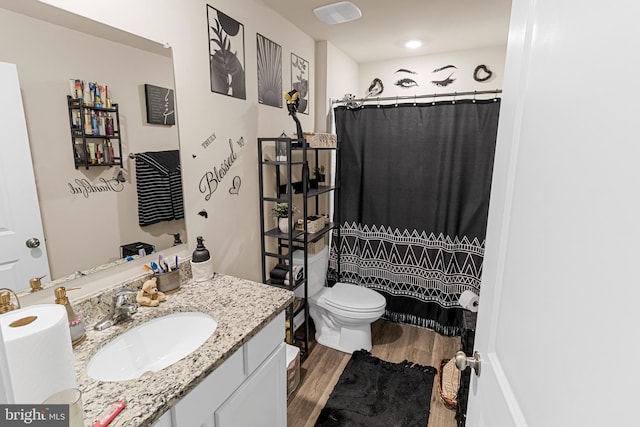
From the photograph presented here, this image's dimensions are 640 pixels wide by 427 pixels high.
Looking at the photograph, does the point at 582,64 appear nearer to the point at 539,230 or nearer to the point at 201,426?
the point at 539,230

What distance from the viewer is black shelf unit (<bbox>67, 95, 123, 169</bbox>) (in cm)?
108


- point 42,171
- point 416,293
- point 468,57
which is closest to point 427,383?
point 416,293

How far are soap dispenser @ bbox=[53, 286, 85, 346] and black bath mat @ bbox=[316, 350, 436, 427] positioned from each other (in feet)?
4.26

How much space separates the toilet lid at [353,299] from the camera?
227 centimetres

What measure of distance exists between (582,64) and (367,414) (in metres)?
1.93

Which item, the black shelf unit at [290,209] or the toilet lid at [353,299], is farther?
the toilet lid at [353,299]

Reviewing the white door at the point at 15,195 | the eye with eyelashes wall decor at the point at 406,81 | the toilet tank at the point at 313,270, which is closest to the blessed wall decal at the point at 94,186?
the white door at the point at 15,195

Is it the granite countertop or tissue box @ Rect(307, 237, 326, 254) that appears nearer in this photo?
the granite countertop

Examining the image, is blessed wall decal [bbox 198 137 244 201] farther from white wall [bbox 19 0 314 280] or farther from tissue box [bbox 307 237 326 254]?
tissue box [bbox 307 237 326 254]

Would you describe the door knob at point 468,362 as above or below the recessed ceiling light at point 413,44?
below

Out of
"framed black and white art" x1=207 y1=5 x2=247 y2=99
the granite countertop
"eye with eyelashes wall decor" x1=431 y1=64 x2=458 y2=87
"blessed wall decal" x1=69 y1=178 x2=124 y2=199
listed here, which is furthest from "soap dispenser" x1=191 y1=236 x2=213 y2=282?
"eye with eyelashes wall decor" x1=431 y1=64 x2=458 y2=87

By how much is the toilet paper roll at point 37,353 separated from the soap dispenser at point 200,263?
69 cm

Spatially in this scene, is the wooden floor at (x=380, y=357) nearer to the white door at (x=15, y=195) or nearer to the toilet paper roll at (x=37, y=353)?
the toilet paper roll at (x=37, y=353)

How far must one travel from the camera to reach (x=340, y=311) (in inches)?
90.1
